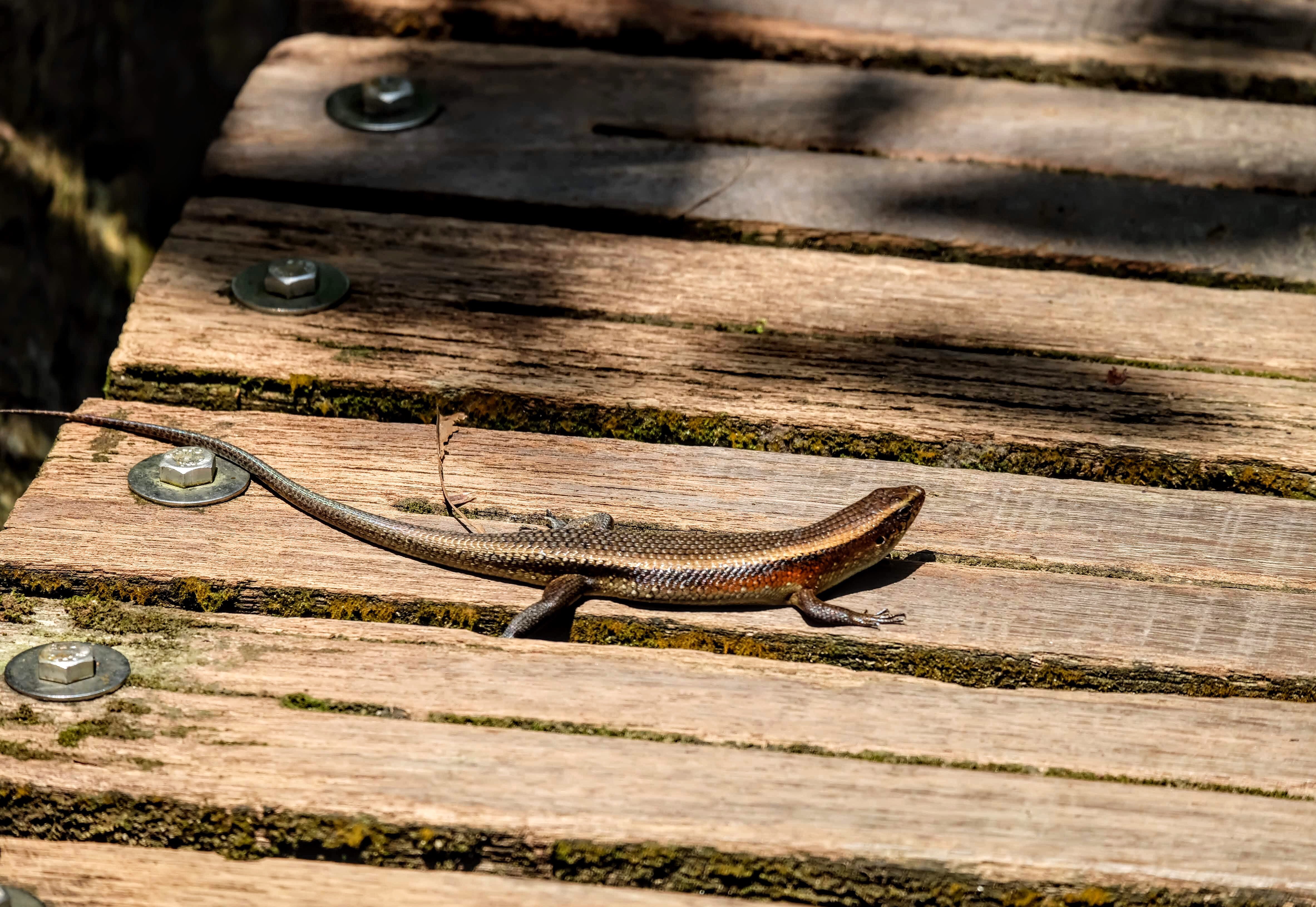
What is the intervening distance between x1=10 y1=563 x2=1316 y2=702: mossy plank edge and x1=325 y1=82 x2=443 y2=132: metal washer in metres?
1.81

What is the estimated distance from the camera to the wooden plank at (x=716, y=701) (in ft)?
7.39

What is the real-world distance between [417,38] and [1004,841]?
3.28 metres

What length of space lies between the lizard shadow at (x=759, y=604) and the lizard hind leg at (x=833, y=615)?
0.7 inches

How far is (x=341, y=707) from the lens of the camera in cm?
227

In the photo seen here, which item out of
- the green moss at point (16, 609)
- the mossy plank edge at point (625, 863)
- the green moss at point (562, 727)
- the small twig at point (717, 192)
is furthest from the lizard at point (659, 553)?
the small twig at point (717, 192)

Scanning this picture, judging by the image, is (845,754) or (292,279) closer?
(845,754)

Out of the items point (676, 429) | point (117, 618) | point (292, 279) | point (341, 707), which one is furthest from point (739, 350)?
point (117, 618)

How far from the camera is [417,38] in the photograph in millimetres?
4324

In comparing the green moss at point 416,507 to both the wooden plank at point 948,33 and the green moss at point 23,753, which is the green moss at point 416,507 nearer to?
the green moss at point 23,753

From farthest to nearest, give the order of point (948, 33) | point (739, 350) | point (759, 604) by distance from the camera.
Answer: point (948, 33) → point (739, 350) → point (759, 604)

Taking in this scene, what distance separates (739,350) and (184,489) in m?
1.32

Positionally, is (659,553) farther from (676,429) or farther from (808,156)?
(808,156)

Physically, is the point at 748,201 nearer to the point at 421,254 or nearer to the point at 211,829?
the point at 421,254

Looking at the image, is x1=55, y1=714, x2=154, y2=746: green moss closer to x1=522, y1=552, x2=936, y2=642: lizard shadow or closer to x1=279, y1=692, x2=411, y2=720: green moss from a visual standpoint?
x1=279, y1=692, x2=411, y2=720: green moss
